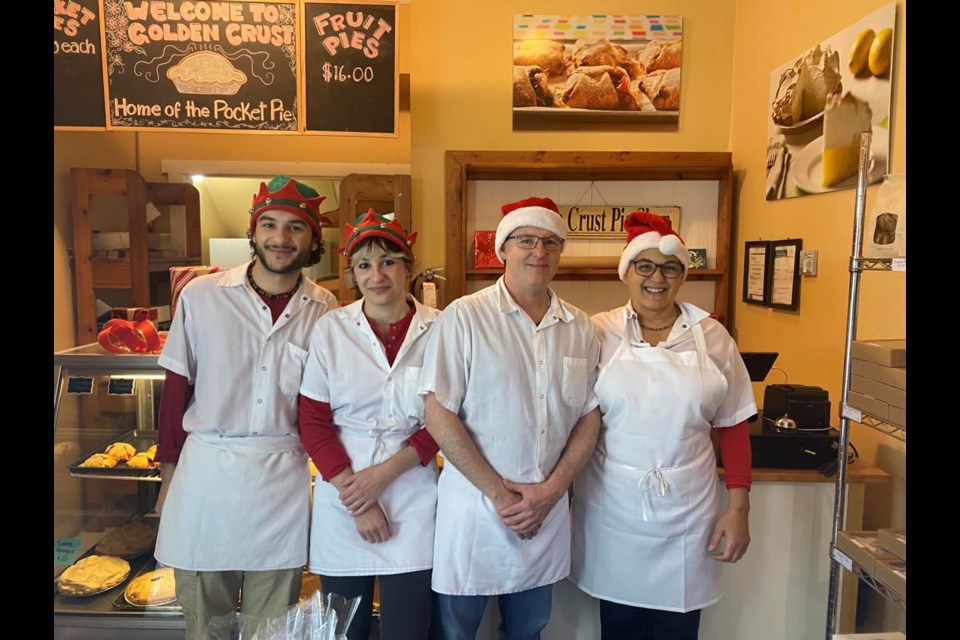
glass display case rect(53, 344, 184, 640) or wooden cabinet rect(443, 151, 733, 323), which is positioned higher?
wooden cabinet rect(443, 151, 733, 323)

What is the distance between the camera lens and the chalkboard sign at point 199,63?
2.92m

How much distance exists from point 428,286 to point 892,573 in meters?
2.42

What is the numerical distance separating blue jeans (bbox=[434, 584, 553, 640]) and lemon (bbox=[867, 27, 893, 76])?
6.83ft

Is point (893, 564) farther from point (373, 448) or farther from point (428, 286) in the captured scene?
point (428, 286)

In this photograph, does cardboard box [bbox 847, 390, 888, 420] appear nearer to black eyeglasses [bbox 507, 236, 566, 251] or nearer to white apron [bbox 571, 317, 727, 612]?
white apron [bbox 571, 317, 727, 612]

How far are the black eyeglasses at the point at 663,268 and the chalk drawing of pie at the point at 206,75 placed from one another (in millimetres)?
2251

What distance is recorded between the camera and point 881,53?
2.14 m

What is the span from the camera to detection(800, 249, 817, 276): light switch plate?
255cm

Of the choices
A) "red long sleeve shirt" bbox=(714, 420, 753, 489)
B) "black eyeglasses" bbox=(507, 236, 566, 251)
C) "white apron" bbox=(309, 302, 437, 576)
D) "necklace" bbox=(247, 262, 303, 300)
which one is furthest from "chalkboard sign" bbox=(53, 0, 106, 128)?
"red long sleeve shirt" bbox=(714, 420, 753, 489)

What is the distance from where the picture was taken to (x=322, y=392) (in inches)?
66.9

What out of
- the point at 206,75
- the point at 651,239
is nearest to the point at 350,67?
the point at 206,75
